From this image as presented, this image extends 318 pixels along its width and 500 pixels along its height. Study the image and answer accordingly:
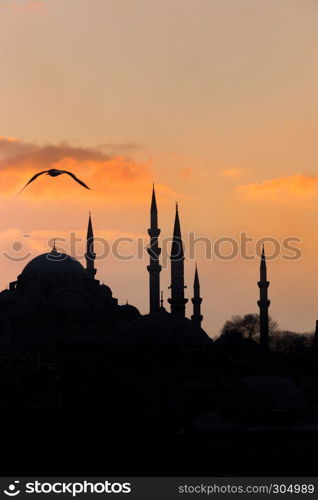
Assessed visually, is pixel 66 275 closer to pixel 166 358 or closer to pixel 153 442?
pixel 166 358

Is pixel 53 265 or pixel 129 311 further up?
pixel 53 265

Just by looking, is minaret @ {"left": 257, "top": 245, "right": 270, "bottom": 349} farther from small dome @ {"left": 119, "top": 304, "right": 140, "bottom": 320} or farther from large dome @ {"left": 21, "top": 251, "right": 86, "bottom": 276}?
large dome @ {"left": 21, "top": 251, "right": 86, "bottom": 276}

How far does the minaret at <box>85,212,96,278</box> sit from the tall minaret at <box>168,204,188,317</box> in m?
8.59

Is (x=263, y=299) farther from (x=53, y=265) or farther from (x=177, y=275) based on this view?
(x=53, y=265)

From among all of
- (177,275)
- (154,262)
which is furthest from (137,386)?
(154,262)

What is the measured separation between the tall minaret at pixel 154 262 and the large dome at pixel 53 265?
20.4ft

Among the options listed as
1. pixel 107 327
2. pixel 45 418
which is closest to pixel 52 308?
pixel 107 327

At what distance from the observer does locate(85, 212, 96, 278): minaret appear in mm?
87625

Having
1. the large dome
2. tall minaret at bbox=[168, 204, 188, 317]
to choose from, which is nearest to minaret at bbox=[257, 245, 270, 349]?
tall minaret at bbox=[168, 204, 188, 317]

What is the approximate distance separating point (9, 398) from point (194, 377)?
11440mm

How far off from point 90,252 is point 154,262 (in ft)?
37.5

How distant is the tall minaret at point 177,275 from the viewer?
250ft

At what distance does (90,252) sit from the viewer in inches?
3487

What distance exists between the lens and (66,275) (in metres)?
83.8
